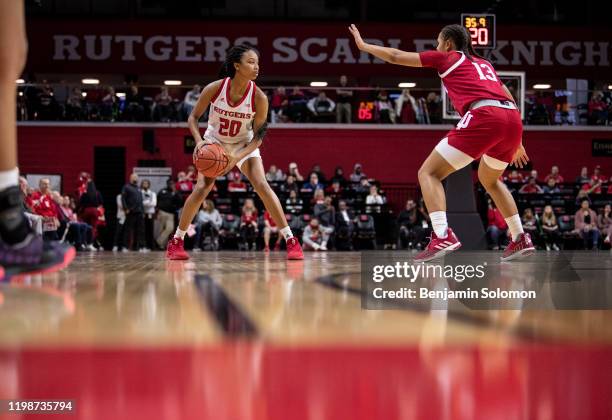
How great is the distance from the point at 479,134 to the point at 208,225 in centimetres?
1026

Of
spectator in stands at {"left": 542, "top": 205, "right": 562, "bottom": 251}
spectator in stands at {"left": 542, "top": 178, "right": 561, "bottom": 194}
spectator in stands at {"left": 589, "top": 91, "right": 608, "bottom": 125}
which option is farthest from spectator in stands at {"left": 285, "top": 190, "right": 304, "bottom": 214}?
spectator in stands at {"left": 589, "top": 91, "right": 608, "bottom": 125}

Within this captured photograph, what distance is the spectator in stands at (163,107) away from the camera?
19.1 metres

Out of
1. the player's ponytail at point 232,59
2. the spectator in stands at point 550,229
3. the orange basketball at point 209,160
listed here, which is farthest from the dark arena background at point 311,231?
the player's ponytail at point 232,59

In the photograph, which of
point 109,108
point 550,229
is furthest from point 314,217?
point 109,108

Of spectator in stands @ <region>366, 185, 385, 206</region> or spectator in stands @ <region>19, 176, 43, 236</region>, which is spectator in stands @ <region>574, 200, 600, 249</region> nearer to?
spectator in stands @ <region>366, 185, 385, 206</region>

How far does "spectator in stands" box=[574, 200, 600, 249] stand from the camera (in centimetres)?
1454

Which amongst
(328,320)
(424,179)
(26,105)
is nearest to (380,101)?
(26,105)

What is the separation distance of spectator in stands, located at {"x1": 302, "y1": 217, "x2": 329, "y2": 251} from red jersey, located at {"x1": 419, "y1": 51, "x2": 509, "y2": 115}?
9252 mm

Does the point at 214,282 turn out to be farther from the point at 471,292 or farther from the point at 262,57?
the point at 262,57

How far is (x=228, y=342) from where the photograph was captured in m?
1.49

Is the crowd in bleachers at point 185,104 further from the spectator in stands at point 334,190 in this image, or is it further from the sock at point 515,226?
the sock at point 515,226

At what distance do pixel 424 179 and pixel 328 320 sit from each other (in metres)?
3.00

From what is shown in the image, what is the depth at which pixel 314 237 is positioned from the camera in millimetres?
14055

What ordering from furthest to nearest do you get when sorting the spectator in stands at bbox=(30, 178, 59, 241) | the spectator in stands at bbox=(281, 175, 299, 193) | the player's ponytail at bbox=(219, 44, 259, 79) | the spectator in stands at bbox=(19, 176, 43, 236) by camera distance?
the spectator in stands at bbox=(281, 175, 299, 193) < the spectator in stands at bbox=(30, 178, 59, 241) < the spectator in stands at bbox=(19, 176, 43, 236) < the player's ponytail at bbox=(219, 44, 259, 79)
